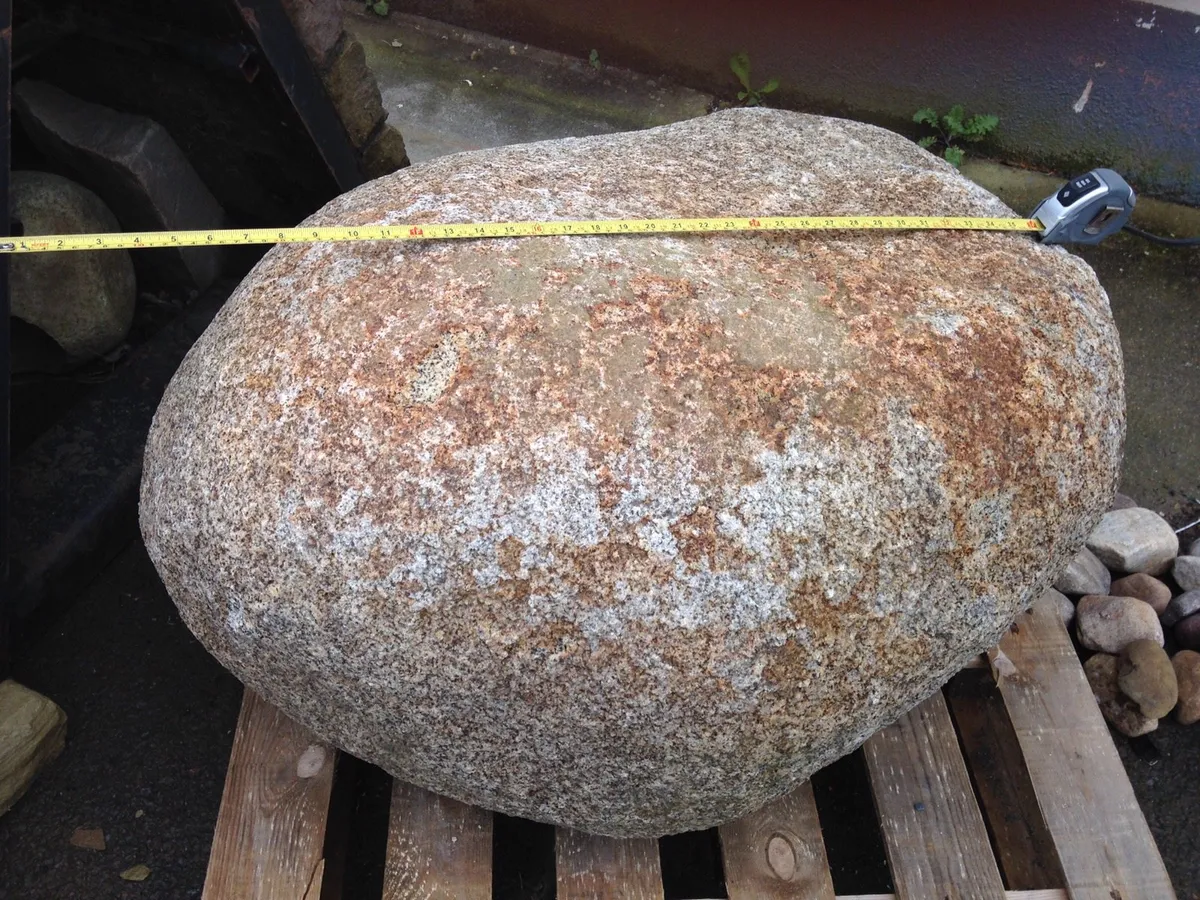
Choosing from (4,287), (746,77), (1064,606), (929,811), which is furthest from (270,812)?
(746,77)

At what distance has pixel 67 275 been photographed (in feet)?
7.83

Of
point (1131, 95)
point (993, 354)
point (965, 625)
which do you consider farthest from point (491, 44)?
point (965, 625)

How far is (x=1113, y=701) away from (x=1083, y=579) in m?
0.29

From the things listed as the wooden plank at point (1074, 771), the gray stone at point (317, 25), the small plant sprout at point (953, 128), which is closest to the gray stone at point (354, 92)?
the gray stone at point (317, 25)

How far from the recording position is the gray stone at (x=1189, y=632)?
2270mm

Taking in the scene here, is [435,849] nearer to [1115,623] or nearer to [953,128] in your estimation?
[1115,623]

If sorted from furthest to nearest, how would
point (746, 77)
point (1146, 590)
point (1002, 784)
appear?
1. point (746, 77)
2. point (1146, 590)
3. point (1002, 784)

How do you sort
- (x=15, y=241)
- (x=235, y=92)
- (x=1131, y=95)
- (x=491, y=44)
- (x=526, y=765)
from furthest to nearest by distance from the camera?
(x=491, y=44)
(x=1131, y=95)
(x=235, y=92)
(x=15, y=241)
(x=526, y=765)

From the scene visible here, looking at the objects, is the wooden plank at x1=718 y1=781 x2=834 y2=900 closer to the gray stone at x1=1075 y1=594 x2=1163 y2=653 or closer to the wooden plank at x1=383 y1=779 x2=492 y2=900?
the wooden plank at x1=383 y1=779 x2=492 y2=900

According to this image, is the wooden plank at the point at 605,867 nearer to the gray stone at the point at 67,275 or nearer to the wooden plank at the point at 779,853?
the wooden plank at the point at 779,853

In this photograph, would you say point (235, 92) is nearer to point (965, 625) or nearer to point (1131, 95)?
point (965, 625)

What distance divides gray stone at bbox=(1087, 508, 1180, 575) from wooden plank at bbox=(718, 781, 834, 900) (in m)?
1.15

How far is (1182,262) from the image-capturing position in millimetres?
3133

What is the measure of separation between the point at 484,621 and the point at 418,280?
536 mm
